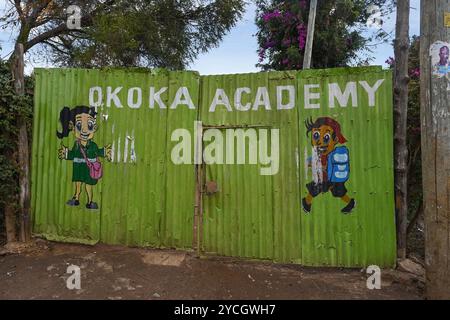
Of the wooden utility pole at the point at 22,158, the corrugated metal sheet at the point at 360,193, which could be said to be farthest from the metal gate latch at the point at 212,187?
the wooden utility pole at the point at 22,158

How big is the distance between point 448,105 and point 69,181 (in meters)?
4.81

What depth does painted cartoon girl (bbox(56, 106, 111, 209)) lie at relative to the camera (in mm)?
5133

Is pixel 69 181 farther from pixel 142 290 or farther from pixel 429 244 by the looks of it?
pixel 429 244

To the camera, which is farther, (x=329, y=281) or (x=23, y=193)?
(x=23, y=193)

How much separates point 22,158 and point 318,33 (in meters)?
8.57

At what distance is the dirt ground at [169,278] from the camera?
13.0 ft

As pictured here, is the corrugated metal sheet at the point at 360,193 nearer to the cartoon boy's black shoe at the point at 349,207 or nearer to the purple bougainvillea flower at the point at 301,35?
the cartoon boy's black shoe at the point at 349,207

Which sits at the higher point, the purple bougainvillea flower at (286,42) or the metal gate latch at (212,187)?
the purple bougainvillea flower at (286,42)

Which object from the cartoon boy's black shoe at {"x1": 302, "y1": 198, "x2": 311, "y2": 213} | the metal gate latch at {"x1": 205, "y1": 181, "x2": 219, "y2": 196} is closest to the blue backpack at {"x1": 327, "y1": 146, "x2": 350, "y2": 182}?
the cartoon boy's black shoe at {"x1": 302, "y1": 198, "x2": 311, "y2": 213}

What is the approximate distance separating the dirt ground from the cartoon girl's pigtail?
1616 mm

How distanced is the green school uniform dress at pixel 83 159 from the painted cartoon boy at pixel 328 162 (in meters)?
2.91

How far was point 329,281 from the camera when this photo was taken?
4328 mm

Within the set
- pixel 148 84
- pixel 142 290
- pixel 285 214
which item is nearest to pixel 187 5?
pixel 148 84

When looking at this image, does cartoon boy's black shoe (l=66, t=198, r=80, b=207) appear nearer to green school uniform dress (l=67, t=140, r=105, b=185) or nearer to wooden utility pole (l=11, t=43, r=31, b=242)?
green school uniform dress (l=67, t=140, r=105, b=185)
